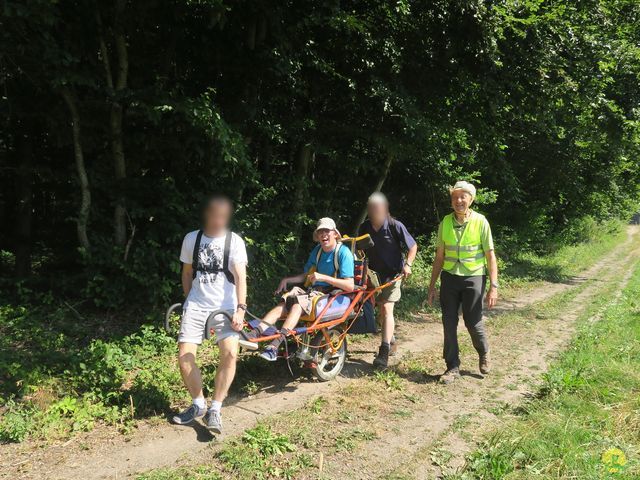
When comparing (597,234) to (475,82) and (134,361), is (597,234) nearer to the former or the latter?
(475,82)

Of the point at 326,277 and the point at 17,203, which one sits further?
the point at 17,203

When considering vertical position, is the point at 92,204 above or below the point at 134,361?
above

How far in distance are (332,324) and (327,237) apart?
91 cm

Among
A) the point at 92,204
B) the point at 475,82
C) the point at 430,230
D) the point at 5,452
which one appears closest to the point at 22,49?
the point at 92,204

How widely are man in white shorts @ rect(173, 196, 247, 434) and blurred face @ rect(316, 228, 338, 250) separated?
115 cm

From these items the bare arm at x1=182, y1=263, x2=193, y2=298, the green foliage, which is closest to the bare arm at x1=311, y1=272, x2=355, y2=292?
the bare arm at x1=182, y1=263, x2=193, y2=298

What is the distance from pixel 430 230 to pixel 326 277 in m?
9.29

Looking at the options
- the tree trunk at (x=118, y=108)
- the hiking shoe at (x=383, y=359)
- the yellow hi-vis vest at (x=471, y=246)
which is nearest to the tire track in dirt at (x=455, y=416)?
the hiking shoe at (x=383, y=359)

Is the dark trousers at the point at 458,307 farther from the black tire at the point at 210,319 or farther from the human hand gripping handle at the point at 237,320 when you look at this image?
the black tire at the point at 210,319

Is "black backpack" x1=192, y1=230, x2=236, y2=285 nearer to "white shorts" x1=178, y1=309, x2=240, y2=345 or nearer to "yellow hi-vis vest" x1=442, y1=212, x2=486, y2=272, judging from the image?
"white shorts" x1=178, y1=309, x2=240, y2=345

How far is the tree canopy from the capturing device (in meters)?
5.70

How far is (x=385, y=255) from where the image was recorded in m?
5.65

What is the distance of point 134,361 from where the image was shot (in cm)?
518

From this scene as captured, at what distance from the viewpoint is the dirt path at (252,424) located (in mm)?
3383
